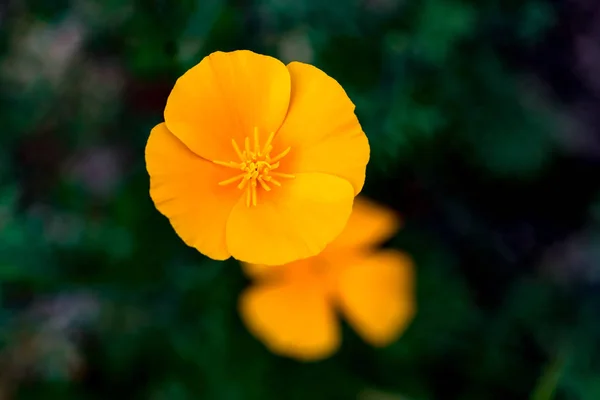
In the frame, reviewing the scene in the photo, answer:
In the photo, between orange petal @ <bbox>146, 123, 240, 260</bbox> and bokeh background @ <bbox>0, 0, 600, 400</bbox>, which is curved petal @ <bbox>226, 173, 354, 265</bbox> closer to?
orange petal @ <bbox>146, 123, 240, 260</bbox>

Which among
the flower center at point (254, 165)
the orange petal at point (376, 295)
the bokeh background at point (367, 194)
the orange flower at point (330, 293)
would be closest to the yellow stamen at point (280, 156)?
the flower center at point (254, 165)

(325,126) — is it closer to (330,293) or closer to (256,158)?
(256,158)

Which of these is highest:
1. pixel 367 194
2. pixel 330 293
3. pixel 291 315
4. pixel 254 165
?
pixel 367 194

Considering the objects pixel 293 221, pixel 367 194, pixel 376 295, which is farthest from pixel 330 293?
pixel 293 221

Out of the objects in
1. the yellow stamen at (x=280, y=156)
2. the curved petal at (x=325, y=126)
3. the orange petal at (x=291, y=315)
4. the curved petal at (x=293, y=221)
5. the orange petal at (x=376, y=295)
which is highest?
the curved petal at (x=325, y=126)

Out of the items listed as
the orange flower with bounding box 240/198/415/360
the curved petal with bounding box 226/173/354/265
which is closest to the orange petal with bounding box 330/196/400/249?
the orange flower with bounding box 240/198/415/360

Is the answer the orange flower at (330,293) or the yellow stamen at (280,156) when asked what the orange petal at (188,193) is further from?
the orange flower at (330,293)

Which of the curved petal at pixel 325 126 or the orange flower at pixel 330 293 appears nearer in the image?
the curved petal at pixel 325 126
